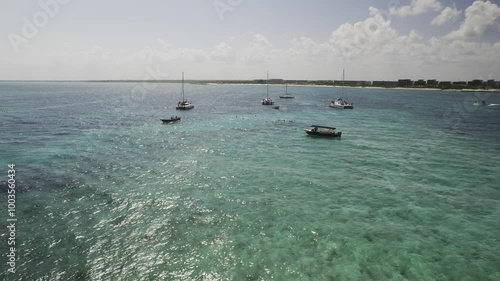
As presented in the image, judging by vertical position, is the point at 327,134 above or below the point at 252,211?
above

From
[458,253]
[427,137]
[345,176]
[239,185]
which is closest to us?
[458,253]

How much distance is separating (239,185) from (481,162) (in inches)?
1423

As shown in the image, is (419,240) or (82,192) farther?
(82,192)

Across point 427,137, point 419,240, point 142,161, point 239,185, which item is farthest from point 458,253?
point 427,137

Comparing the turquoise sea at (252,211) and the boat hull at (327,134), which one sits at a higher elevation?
the boat hull at (327,134)

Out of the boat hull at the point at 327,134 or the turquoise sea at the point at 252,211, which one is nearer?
the turquoise sea at the point at 252,211

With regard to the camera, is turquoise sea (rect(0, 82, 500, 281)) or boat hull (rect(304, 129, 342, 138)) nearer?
turquoise sea (rect(0, 82, 500, 281))

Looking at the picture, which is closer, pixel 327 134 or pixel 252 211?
pixel 252 211

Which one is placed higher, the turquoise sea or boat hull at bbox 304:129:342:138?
boat hull at bbox 304:129:342:138

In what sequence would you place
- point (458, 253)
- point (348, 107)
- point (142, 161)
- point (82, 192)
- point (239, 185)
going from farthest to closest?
point (348, 107)
point (142, 161)
point (239, 185)
point (82, 192)
point (458, 253)

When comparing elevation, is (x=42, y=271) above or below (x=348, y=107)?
below

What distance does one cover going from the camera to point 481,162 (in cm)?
4278

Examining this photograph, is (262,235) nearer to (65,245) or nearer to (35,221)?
(65,245)

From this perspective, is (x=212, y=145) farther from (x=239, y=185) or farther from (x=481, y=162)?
(x=481, y=162)
